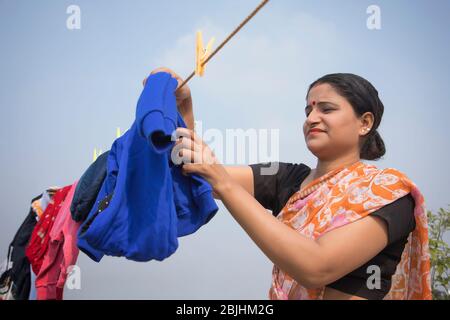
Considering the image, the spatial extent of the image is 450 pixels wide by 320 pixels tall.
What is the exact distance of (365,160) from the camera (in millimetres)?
1293

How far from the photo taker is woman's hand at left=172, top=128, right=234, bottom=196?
0.89 meters

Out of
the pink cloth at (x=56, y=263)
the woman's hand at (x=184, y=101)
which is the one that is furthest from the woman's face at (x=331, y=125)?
the pink cloth at (x=56, y=263)

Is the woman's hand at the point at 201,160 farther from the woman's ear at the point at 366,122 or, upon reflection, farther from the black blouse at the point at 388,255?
the woman's ear at the point at 366,122

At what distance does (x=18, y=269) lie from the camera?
227cm

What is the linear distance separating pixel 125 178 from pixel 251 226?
15.2 inches

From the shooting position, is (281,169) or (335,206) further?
(281,169)

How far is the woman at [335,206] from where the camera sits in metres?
0.83

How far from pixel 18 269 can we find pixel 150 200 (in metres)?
1.81

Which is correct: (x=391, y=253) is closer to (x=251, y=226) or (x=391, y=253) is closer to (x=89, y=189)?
(x=251, y=226)

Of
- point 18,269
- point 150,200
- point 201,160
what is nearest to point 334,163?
point 201,160

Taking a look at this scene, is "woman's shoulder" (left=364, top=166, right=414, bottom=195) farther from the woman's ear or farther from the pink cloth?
the pink cloth

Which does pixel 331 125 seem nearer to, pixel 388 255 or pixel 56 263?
pixel 388 255

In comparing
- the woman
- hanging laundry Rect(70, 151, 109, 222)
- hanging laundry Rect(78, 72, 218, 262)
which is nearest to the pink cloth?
hanging laundry Rect(70, 151, 109, 222)
